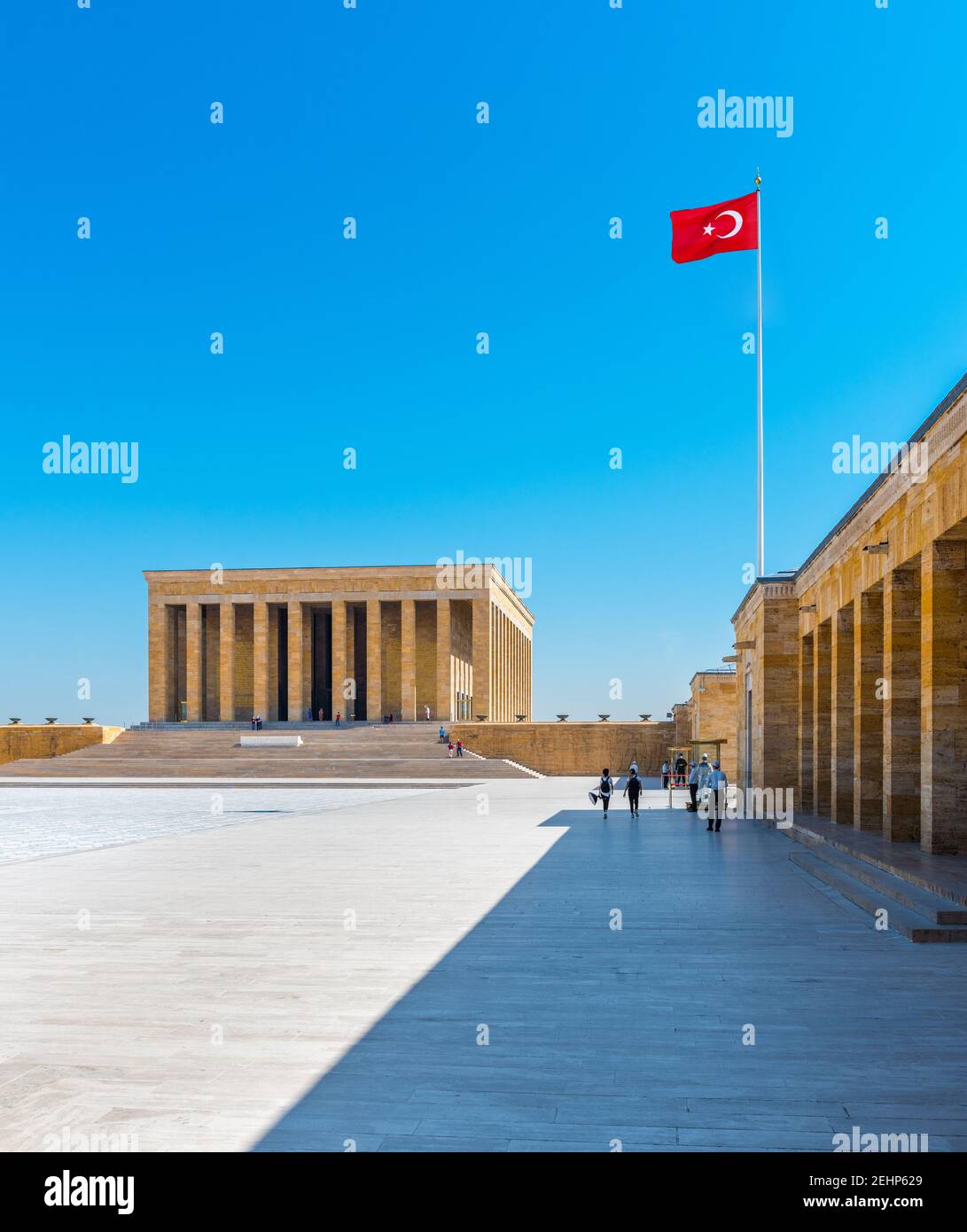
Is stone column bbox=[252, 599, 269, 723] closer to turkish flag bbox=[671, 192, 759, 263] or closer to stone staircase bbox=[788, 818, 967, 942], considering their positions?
turkish flag bbox=[671, 192, 759, 263]

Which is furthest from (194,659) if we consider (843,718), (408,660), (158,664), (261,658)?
(843,718)

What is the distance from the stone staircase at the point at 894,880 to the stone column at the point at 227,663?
54.5 m

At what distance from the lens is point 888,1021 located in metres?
6.22

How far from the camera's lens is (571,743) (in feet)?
174

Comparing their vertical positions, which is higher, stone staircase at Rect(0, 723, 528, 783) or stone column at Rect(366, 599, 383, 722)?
stone column at Rect(366, 599, 383, 722)

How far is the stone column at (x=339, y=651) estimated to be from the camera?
6506 centimetres

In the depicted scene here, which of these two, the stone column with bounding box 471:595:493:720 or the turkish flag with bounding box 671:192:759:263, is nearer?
the turkish flag with bounding box 671:192:759:263

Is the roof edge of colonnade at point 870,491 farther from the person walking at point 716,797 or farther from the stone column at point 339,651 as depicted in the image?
the stone column at point 339,651

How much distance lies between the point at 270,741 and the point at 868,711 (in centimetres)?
3886

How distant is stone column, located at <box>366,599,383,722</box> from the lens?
64875 millimetres

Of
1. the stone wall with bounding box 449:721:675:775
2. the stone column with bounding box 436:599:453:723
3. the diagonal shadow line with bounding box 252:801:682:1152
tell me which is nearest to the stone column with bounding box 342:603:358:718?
the stone column with bounding box 436:599:453:723

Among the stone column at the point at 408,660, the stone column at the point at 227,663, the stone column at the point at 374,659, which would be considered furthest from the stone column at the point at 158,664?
the stone column at the point at 408,660

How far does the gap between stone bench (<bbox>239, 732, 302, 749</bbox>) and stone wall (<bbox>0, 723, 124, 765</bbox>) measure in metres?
7.36
